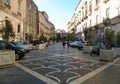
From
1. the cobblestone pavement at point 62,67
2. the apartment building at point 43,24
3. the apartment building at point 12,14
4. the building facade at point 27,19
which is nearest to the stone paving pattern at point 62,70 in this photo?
the cobblestone pavement at point 62,67

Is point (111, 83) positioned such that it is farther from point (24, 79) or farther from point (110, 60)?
point (110, 60)

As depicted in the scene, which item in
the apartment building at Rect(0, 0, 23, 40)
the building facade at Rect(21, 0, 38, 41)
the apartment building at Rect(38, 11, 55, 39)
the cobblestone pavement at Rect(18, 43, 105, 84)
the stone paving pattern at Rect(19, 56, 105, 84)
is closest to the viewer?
the stone paving pattern at Rect(19, 56, 105, 84)

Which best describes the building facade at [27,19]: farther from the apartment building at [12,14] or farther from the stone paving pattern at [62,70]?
the stone paving pattern at [62,70]

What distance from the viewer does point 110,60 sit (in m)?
17.8

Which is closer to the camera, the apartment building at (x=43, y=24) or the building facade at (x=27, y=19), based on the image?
the building facade at (x=27, y=19)

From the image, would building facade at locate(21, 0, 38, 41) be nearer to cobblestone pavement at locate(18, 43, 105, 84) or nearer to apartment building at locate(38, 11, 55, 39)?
apartment building at locate(38, 11, 55, 39)

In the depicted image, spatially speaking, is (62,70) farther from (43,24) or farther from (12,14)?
(43,24)

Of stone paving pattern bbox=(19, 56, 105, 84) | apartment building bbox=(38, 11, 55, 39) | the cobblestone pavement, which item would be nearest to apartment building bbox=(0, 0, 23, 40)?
the cobblestone pavement

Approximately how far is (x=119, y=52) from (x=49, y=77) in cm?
1516

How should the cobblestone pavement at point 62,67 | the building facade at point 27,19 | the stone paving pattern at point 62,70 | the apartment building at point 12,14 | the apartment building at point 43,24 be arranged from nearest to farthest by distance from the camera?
1. the stone paving pattern at point 62,70
2. the cobblestone pavement at point 62,67
3. the apartment building at point 12,14
4. the building facade at point 27,19
5. the apartment building at point 43,24

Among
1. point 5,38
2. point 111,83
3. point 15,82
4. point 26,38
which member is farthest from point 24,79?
point 26,38

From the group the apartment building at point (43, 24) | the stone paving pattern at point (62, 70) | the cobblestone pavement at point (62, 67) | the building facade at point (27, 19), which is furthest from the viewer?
the apartment building at point (43, 24)

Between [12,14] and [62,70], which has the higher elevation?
[12,14]

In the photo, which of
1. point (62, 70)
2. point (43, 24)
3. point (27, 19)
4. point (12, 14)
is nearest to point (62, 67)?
point (62, 70)
